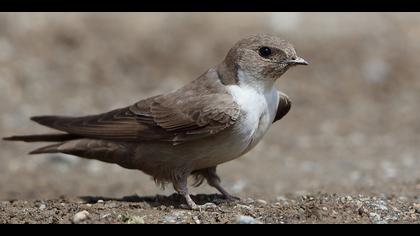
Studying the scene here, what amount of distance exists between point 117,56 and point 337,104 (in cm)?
377

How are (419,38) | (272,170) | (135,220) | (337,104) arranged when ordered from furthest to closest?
(419,38)
(337,104)
(272,170)
(135,220)

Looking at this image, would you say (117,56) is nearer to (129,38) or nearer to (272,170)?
(129,38)

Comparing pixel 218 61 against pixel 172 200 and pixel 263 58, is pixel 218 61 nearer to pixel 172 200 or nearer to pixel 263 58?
pixel 172 200

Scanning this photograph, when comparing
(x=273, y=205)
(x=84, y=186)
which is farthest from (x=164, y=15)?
(x=273, y=205)

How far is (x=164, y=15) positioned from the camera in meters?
13.8

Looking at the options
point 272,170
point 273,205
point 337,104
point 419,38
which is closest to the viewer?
point 273,205

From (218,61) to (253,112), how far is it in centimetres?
673

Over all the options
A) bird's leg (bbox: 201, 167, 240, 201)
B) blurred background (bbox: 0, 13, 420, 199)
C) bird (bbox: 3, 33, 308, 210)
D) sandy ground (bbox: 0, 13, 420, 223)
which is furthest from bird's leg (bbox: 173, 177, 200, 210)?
blurred background (bbox: 0, 13, 420, 199)

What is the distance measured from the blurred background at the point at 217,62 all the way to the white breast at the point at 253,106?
4.47 m

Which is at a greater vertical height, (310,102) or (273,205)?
(310,102)

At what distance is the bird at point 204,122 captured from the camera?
21.2 feet

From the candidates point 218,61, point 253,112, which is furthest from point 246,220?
point 218,61

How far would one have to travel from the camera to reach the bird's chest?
6.40 m

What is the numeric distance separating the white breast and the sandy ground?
2739 mm
